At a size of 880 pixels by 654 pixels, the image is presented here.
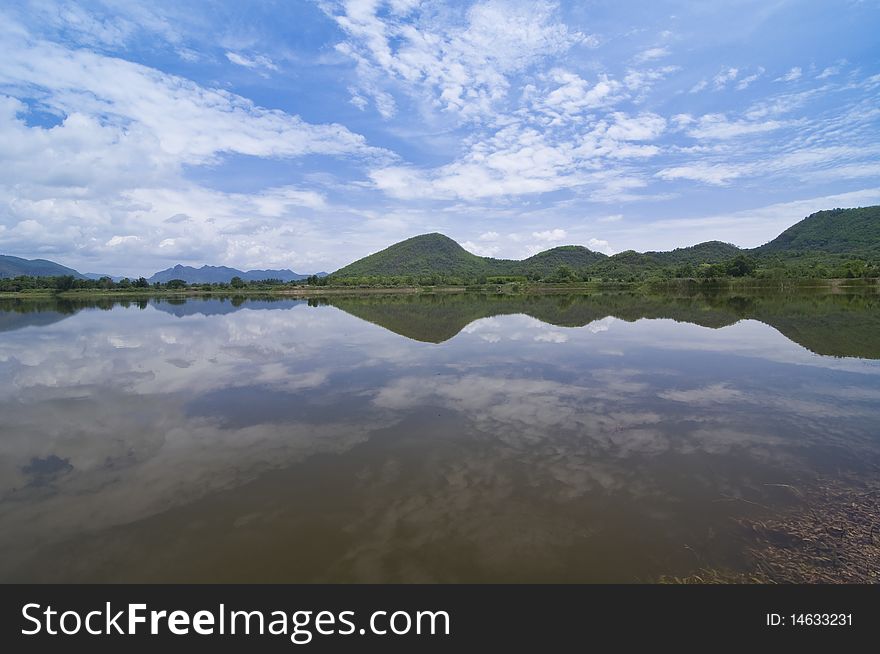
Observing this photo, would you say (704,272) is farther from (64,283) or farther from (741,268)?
(64,283)

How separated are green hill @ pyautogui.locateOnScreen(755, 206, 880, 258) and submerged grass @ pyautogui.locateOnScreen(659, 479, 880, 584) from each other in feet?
565

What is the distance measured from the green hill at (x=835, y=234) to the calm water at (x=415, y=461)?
6629 inches

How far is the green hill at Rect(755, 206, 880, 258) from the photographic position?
477 ft

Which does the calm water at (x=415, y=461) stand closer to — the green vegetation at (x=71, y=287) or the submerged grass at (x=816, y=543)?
the submerged grass at (x=816, y=543)

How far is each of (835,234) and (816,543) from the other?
729 ft

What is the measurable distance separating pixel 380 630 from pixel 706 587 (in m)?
3.87

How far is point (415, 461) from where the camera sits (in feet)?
27.7

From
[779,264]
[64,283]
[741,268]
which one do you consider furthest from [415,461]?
[64,283]

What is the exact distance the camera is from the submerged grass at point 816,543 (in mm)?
4984

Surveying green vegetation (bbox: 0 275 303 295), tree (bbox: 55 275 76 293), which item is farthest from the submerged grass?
tree (bbox: 55 275 76 293)

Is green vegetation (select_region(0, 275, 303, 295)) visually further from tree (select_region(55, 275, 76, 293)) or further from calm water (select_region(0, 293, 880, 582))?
calm water (select_region(0, 293, 880, 582))

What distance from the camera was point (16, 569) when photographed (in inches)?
208

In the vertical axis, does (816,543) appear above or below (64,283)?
below

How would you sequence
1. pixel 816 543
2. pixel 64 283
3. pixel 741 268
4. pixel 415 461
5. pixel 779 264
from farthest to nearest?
pixel 779 264 < pixel 64 283 < pixel 741 268 < pixel 415 461 < pixel 816 543
